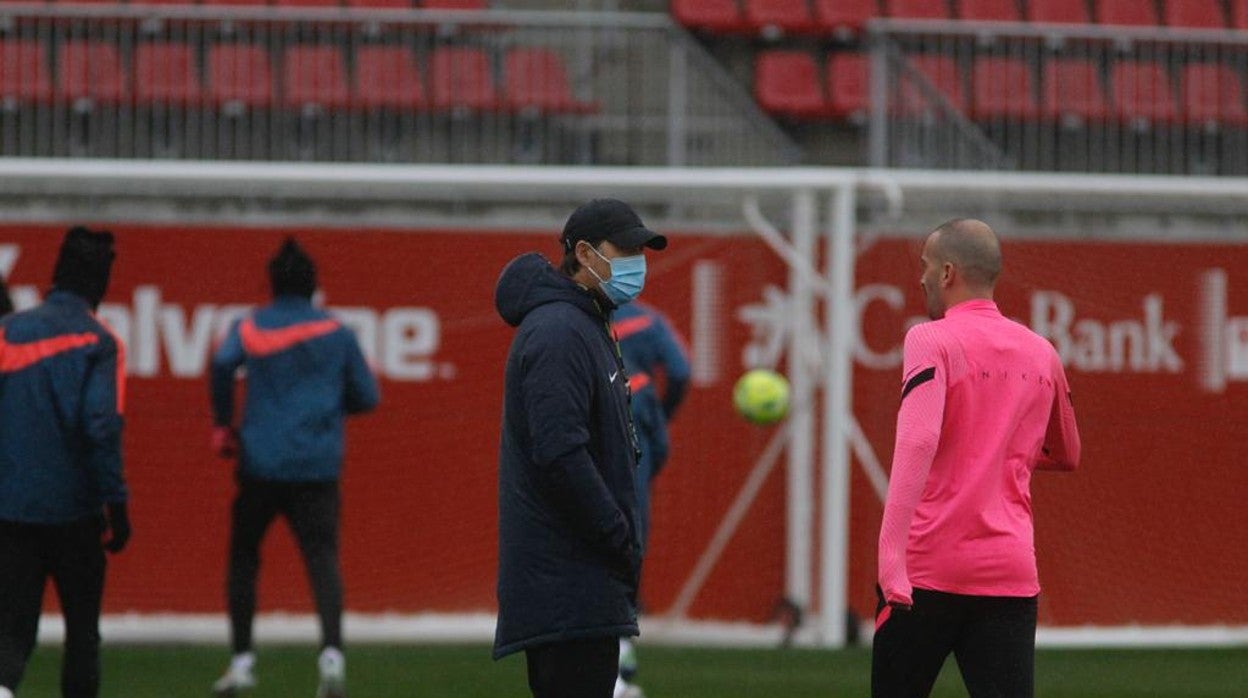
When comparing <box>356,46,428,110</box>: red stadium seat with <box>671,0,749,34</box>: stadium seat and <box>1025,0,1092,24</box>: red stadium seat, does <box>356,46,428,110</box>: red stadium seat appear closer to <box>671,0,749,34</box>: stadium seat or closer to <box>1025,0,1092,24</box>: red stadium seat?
<box>671,0,749,34</box>: stadium seat

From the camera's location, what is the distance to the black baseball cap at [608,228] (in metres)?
4.82

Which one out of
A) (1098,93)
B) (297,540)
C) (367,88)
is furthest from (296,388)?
(1098,93)

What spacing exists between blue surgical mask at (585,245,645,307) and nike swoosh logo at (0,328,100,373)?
255 centimetres

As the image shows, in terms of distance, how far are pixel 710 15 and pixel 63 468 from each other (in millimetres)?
11227

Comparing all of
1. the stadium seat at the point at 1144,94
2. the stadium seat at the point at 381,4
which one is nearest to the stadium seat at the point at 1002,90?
the stadium seat at the point at 1144,94

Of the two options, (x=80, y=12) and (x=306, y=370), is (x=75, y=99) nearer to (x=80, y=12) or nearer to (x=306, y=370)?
(x=80, y=12)

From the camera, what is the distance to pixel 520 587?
15.4ft

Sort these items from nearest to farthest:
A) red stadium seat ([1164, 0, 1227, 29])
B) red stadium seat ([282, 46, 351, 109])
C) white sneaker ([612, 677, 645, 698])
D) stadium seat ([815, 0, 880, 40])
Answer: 1. white sneaker ([612, 677, 645, 698])
2. red stadium seat ([282, 46, 351, 109])
3. stadium seat ([815, 0, 880, 40])
4. red stadium seat ([1164, 0, 1227, 29])

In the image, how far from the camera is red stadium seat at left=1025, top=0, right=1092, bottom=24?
18312 millimetres

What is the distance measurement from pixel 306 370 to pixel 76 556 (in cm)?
192

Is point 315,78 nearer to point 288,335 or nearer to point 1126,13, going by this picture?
point 1126,13

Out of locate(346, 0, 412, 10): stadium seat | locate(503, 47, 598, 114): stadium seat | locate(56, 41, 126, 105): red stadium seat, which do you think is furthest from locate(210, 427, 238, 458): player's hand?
locate(346, 0, 412, 10): stadium seat

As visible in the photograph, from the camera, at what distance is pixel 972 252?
16.6 feet

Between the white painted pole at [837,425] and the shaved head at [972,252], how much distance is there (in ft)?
18.8
